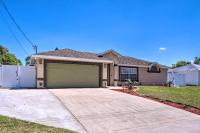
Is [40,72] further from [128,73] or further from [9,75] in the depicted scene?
[128,73]

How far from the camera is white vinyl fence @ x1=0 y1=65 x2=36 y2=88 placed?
761 inches

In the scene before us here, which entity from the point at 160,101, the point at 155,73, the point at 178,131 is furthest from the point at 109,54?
the point at 178,131

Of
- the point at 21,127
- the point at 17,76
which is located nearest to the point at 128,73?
the point at 17,76

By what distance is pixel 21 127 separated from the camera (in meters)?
7.32

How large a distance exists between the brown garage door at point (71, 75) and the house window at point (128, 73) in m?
4.61

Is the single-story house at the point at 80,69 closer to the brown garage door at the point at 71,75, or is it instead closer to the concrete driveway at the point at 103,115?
the brown garage door at the point at 71,75

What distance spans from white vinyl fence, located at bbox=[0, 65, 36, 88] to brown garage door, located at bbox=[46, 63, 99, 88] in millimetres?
1484

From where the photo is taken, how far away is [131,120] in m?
9.90

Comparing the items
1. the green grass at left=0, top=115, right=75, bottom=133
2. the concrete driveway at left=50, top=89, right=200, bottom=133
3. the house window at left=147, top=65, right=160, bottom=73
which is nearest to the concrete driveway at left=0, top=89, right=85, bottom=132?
the concrete driveway at left=50, top=89, right=200, bottom=133

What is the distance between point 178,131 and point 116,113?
3.05 m

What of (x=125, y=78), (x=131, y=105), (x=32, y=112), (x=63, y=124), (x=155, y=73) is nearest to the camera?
(x=63, y=124)

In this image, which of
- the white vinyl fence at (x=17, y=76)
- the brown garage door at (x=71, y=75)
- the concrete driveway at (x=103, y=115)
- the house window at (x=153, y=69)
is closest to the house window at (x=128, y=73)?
the house window at (x=153, y=69)

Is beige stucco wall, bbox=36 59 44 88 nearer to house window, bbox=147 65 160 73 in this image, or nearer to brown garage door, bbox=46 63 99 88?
brown garage door, bbox=46 63 99 88

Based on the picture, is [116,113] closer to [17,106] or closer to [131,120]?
[131,120]
